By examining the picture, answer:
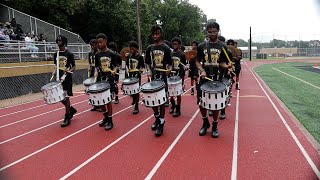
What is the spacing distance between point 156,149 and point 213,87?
146 centimetres

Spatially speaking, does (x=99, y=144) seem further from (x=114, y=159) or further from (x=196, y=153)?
(x=196, y=153)

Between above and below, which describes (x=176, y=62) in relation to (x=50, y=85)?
above

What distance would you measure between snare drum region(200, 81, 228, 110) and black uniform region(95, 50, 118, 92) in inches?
87.9

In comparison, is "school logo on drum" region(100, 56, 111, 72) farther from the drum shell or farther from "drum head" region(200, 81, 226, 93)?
"drum head" region(200, 81, 226, 93)

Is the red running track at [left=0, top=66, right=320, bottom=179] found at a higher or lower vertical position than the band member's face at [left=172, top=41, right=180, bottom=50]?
lower

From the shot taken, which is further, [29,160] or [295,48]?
[295,48]

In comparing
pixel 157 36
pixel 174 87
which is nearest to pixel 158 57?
pixel 157 36

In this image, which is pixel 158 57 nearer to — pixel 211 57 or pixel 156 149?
pixel 211 57

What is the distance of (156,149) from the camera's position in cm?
575

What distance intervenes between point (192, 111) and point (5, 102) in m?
6.70

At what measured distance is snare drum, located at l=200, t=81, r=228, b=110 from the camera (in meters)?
5.77

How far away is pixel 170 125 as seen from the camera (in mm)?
7562

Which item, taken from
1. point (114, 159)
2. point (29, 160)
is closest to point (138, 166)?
point (114, 159)

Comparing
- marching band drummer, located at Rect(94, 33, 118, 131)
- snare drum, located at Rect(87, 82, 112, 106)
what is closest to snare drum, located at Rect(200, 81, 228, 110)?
snare drum, located at Rect(87, 82, 112, 106)
